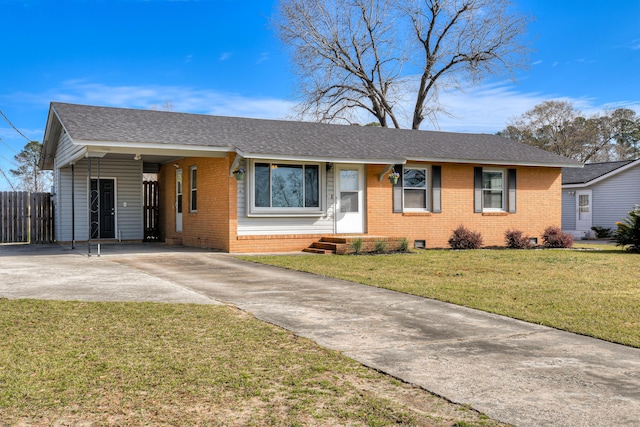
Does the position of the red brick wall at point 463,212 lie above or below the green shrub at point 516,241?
above

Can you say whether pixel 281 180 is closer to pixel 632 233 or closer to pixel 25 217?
pixel 25 217

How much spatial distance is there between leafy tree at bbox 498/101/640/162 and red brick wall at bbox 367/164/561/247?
30720mm

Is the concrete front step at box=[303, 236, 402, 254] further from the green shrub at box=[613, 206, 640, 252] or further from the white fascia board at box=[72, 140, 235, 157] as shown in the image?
the green shrub at box=[613, 206, 640, 252]

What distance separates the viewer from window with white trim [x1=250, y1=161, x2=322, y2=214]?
53.6ft

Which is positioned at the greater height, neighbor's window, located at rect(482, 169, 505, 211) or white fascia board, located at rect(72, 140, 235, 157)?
white fascia board, located at rect(72, 140, 235, 157)

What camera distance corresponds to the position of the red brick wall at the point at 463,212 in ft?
60.2

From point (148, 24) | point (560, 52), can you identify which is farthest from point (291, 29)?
point (560, 52)

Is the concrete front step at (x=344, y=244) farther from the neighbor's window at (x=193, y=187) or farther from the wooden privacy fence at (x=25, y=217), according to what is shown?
the wooden privacy fence at (x=25, y=217)

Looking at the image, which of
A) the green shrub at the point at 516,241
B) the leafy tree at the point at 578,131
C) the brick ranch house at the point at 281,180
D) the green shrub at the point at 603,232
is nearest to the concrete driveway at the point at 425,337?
the brick ranch house at the point at 281,180

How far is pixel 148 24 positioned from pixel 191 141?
1431cm

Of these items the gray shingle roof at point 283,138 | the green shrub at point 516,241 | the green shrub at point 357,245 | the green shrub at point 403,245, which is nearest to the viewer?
the gray shingle roof at point 283,138

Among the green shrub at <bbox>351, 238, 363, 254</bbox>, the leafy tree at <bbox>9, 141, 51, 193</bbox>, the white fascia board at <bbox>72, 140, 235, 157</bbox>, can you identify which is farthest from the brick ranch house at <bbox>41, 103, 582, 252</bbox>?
the leafy tree at <bbox>9, 141, 51, 193</bbox>

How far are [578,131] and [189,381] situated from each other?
2035 inches

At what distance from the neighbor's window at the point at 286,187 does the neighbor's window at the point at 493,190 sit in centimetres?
686
